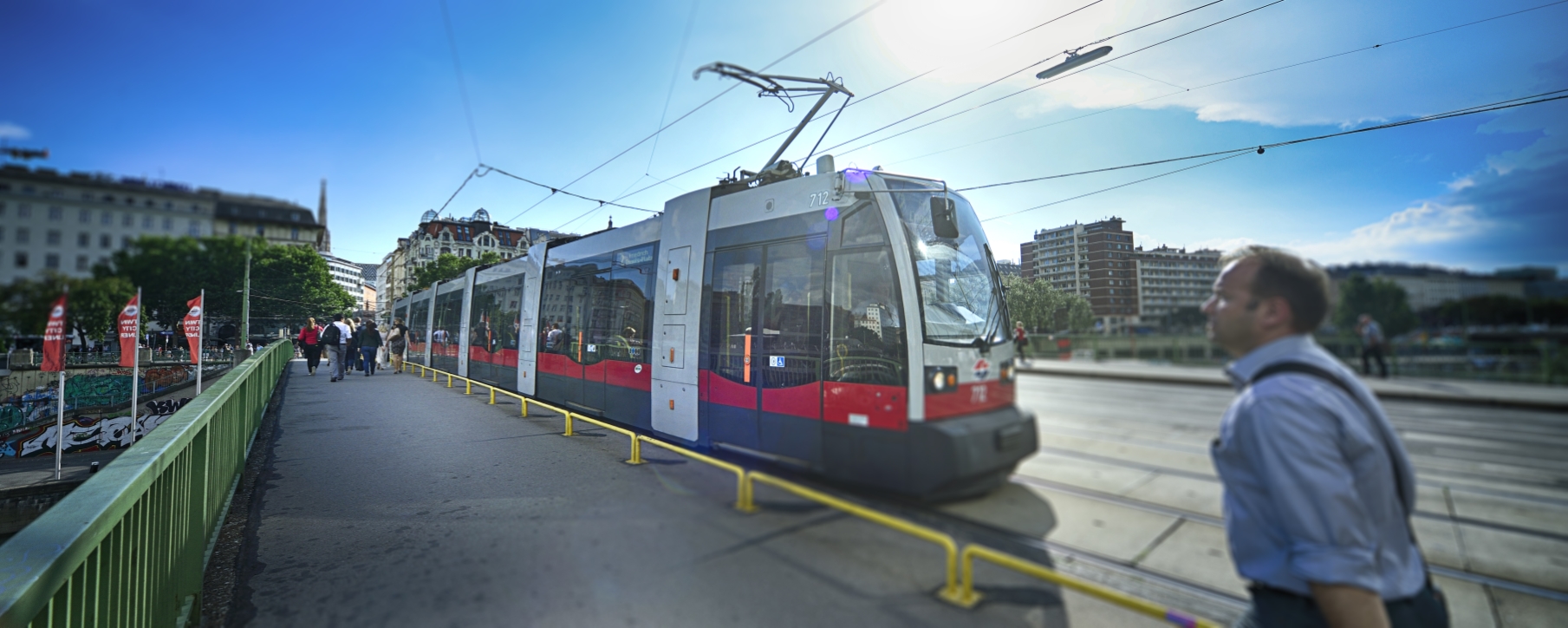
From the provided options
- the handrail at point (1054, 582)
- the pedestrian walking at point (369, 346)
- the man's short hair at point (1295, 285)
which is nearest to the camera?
the man's short hair at point (1295, 285)

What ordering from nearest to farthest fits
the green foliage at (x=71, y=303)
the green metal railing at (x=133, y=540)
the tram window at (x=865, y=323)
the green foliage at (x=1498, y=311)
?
1. the green foliage at (x=71, y=303)
2. the green foliage at (x=1498, y=311)
3. the green metal railing at (x=133, y=540)
4. the tram window at (x=865, y=323)

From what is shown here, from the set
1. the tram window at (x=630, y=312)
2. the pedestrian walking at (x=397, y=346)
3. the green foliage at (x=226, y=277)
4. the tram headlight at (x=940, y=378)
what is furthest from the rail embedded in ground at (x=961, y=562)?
the pedestrian walking at (x=397, y=346)

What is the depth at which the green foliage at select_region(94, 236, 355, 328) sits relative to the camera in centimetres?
106

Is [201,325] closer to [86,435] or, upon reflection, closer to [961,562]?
[961,562]

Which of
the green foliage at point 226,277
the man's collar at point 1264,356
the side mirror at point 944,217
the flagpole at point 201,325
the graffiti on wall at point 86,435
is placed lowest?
the graffiti on wall at point 86,435

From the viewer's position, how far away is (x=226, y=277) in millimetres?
1331

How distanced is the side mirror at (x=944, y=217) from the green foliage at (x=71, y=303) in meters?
1.93

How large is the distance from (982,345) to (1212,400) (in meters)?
0.57

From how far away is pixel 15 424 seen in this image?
1954mm

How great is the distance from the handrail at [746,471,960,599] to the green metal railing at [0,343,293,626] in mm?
1790

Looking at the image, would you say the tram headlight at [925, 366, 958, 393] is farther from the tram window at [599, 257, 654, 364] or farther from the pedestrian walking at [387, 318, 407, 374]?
the pedestrian walking at [387, 318, 407, 374]

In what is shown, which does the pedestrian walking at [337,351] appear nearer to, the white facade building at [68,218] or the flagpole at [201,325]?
the flagpole at [201,325]

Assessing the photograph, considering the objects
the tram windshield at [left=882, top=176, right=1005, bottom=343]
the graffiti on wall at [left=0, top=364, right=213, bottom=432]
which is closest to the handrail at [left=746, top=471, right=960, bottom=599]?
the tram windshield at [left=882, top=176, right=1005, bottom=343]

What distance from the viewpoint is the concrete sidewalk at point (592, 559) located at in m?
1.67
